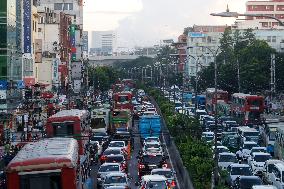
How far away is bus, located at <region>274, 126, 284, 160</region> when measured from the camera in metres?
40.1

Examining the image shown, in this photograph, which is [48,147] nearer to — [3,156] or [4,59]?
[3,156]

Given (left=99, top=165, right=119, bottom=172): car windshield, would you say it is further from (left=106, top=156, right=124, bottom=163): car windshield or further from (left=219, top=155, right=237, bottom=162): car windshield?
(left=219, top=155, right=237, bottom=162): car windshield

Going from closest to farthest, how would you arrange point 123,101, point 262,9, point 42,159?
point 42,159 < point 123,101 < point 262,9

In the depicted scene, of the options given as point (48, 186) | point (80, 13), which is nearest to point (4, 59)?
point (48, 186)

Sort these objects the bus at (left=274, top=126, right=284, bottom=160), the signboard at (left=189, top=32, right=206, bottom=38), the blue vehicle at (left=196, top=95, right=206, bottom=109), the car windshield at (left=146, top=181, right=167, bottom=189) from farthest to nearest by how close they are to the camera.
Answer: the signboard at (left=189, top=32, right=206, bottom=38) < the blue vehicle at (left=196, top=95, right=206, bottom=109) < the bus at (left=274, top=126, right=284, bottom=160) < the car windshield at (left=146, top=181, right=167, bottom=189)

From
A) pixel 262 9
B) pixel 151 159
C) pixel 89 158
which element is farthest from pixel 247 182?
pixel 262 9

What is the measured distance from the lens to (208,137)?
48469 mm

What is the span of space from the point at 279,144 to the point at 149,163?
959 centimetres

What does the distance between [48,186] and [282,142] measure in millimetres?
24273

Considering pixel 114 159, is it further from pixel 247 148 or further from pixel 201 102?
pixel 201 102

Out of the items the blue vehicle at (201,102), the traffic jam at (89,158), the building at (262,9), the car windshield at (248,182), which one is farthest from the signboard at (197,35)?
the car windshield at (248,182)

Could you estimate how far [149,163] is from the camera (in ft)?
117

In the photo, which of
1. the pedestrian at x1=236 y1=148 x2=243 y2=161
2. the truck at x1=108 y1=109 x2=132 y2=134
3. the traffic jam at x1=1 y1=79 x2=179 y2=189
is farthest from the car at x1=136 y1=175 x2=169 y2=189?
the truck at x1=108 y1=109 x2=132 y2=134

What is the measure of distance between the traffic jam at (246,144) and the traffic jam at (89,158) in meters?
2.95
